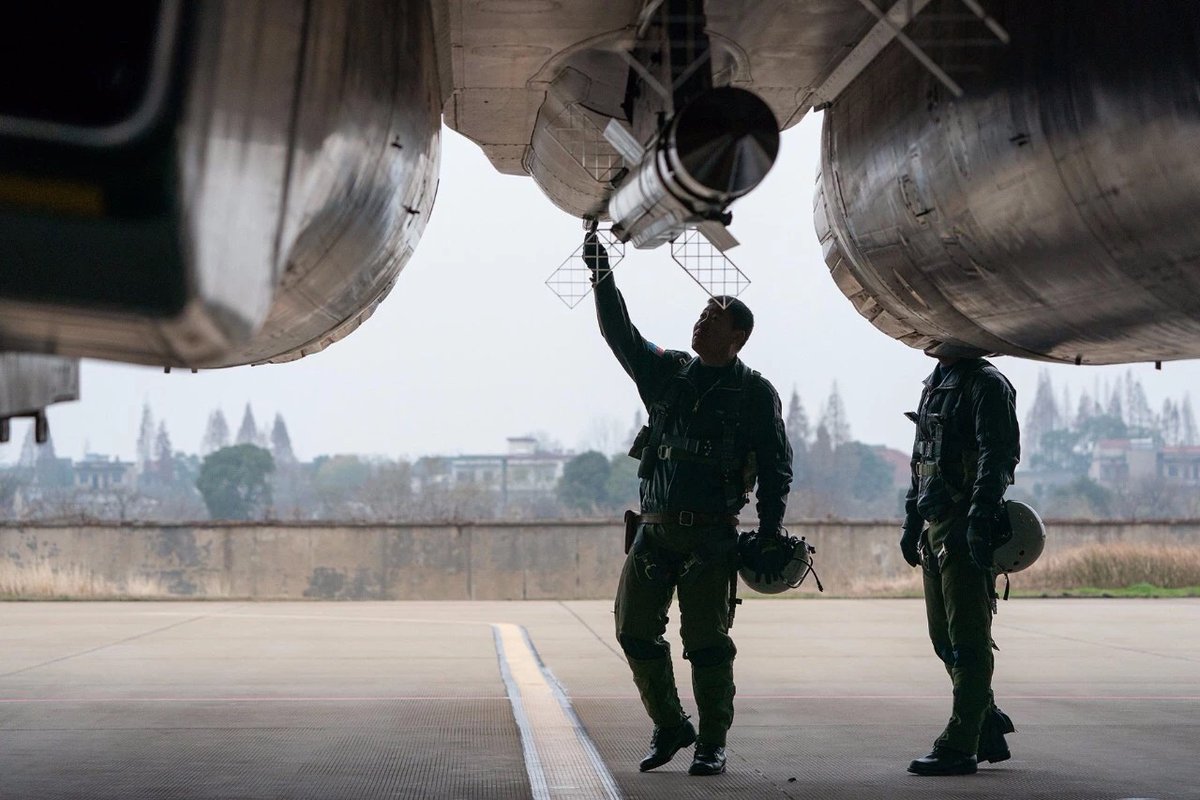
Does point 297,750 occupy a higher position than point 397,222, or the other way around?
point 397,222

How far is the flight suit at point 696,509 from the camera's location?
244 inches

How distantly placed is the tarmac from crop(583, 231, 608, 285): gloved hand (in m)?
2.40

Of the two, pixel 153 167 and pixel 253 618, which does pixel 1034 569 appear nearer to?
pixel 253 618

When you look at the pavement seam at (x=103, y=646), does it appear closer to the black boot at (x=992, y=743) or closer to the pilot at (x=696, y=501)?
the pilot at (x=696, y=501)

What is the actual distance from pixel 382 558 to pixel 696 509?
17.9 m

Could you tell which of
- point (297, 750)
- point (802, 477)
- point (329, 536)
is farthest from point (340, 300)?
point (802, 477)

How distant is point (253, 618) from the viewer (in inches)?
616

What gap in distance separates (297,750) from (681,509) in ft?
7.44

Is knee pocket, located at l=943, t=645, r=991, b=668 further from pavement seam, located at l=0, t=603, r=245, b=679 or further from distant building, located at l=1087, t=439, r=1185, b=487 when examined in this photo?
distant building, located at l=1087, t=439, r=1185, b=487

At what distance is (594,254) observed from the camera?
6.80 metres

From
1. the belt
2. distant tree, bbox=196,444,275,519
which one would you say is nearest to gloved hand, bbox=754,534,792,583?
the belt

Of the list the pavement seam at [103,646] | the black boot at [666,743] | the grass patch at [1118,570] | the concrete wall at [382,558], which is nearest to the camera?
the black boot at [666,743]

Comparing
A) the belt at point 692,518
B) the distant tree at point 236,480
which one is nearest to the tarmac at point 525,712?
the belt at point 692,518

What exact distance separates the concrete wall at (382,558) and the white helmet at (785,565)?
17.0 meters
